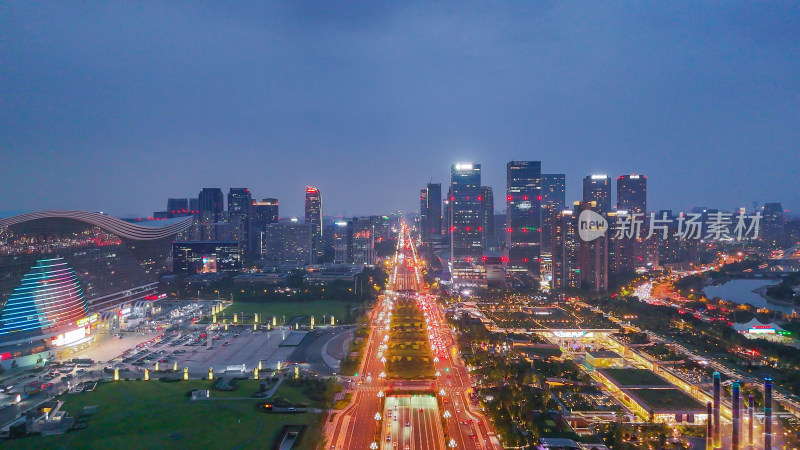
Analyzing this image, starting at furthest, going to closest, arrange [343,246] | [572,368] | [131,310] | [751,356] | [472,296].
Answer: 1. [343,246]
2. [472,296]
3. [131,310]
4. [751,356]
5. [572,368]

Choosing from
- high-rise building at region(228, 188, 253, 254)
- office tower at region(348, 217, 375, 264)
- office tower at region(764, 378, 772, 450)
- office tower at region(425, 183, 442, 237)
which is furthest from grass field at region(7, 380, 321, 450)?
office tower at region(425, 183, 442, 237)

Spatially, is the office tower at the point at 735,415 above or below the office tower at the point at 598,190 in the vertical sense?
below

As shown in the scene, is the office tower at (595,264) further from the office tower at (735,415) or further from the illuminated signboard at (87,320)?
the illuminated signboard at (87,320)

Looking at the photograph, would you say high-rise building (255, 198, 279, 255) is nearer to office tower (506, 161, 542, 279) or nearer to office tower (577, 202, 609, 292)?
office tower (506, 161, 542, 279)

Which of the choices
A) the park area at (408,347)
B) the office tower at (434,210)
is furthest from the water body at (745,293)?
the office tower at (434,210)

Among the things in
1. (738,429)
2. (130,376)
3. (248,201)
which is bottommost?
(130,376)

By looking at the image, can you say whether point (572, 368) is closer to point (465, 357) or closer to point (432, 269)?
point (465, 357)

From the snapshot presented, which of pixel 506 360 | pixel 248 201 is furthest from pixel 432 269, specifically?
pixel 506 360
